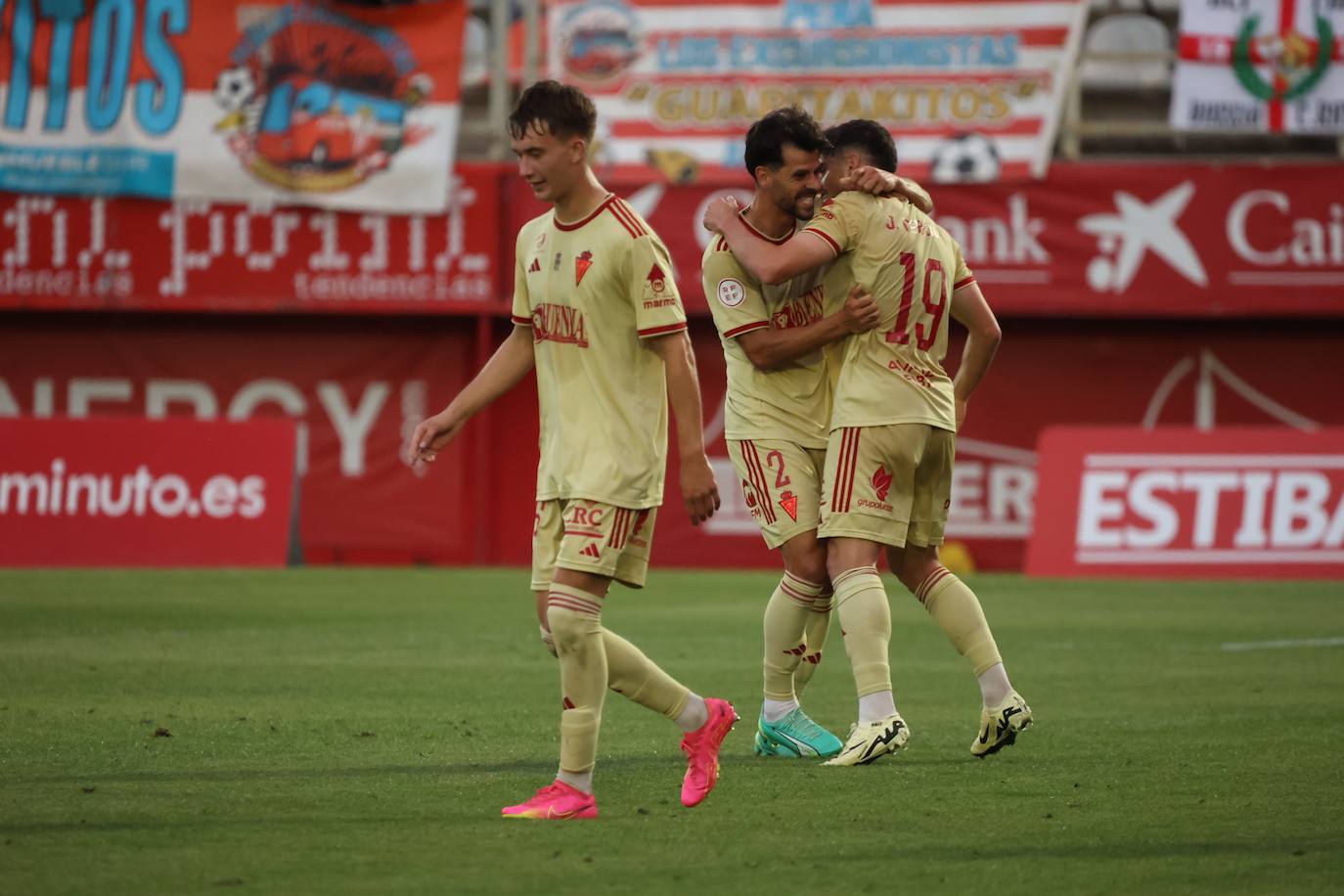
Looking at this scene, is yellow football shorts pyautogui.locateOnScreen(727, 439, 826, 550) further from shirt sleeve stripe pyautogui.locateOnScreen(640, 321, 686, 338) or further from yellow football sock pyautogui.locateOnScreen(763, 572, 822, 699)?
shirt sleeve stripe pyautogui.locateOnScreen(640, 321, 686, 338)

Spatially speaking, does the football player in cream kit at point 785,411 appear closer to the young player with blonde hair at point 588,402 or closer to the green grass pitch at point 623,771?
the green grass pitch at point 623,771

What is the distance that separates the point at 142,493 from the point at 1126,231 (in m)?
9.82

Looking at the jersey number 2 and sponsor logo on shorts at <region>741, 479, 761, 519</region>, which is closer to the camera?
the jersey number 2

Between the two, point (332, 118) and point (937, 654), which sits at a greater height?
point (332, 118)

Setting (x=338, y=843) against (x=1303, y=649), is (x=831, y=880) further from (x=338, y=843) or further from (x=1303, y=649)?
(x=1303, y=649)

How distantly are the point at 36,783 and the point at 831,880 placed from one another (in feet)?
8.59

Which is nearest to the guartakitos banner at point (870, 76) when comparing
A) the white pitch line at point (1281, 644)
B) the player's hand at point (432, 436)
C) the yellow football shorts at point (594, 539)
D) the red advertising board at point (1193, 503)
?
the red advertising board at point (1193, 503)

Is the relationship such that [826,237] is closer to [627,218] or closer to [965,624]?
[627,218]

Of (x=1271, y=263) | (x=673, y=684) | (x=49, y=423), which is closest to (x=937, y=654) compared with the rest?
(x=673, y=684)

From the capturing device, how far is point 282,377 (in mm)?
21250

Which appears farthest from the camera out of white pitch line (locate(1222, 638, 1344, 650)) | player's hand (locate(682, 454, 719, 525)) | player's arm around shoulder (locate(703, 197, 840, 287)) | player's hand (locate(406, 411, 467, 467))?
white pitch line (locate(1222, 638, 1344, 650))

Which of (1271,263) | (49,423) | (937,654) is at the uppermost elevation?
(1271,263)

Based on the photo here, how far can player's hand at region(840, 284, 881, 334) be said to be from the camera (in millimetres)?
6691

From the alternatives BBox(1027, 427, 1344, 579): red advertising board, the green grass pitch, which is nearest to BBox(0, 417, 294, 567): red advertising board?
the green grass pitch
